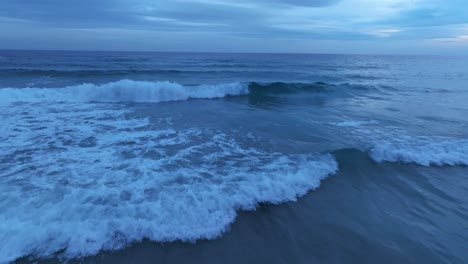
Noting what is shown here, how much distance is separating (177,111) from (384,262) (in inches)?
386

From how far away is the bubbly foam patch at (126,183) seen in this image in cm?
372

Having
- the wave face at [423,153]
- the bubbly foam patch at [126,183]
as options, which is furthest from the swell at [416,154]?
the bubbly foam patch at [126,183]

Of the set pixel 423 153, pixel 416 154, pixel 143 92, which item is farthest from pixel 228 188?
pixel 143 92

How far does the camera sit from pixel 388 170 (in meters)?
6.29

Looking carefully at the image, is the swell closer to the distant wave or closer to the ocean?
the ocean

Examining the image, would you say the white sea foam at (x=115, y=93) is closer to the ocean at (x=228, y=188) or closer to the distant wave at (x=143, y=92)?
the distant wave at (x=143, y=92)

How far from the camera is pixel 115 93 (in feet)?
47.3

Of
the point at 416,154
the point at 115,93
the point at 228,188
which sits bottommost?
the point at 228,188

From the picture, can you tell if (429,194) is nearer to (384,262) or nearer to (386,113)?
(384,262)

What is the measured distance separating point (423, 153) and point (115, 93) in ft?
44.0

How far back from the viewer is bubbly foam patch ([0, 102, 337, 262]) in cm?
372

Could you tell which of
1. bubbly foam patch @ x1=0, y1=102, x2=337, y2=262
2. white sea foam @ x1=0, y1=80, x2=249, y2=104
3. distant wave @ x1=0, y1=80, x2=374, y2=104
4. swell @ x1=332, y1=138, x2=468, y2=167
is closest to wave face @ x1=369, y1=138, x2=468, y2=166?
swell @ x1=332, y1=138, x2=468, y2=167

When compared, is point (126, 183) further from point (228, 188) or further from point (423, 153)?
point (423, 153)

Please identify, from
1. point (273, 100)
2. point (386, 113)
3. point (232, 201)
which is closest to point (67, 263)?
point (232, 201)
